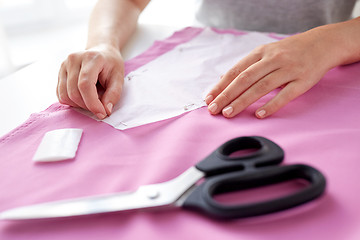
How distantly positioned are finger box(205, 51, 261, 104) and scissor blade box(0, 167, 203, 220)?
209 millimetres

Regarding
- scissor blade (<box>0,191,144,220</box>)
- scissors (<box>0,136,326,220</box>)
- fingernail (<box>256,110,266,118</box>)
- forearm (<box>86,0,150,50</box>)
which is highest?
forearm (<box>86,0,150,50</box>)

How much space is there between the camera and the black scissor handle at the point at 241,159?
439 millimetres

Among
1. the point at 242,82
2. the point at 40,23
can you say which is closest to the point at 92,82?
the point at 242,82

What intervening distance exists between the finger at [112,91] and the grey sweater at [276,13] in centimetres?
42

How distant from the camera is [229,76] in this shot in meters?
0.63

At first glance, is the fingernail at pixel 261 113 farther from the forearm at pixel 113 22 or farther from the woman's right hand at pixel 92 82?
the forearm at pixel 113 22

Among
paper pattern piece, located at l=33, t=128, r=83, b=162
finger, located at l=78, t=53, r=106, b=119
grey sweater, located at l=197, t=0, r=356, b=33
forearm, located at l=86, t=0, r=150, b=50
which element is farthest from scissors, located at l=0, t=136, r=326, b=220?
grey sweater, located at l=197, t=0, r=356, b=33

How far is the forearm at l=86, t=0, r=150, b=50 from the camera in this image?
80cm

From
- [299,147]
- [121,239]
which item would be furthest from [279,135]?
[121,239]

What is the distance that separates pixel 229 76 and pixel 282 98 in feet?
0.31

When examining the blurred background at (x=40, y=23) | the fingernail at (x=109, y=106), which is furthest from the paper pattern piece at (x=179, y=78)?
the blurred background at (x=40, y=23)

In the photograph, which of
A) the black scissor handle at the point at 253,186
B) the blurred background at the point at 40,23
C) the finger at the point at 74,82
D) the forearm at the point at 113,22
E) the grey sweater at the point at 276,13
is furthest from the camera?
the blurred background at the point at 40,23

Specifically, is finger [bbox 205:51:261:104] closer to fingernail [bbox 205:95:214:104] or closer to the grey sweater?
fingernail [bbox 205:95:214:104]

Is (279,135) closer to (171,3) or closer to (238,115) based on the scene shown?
(238,115)
